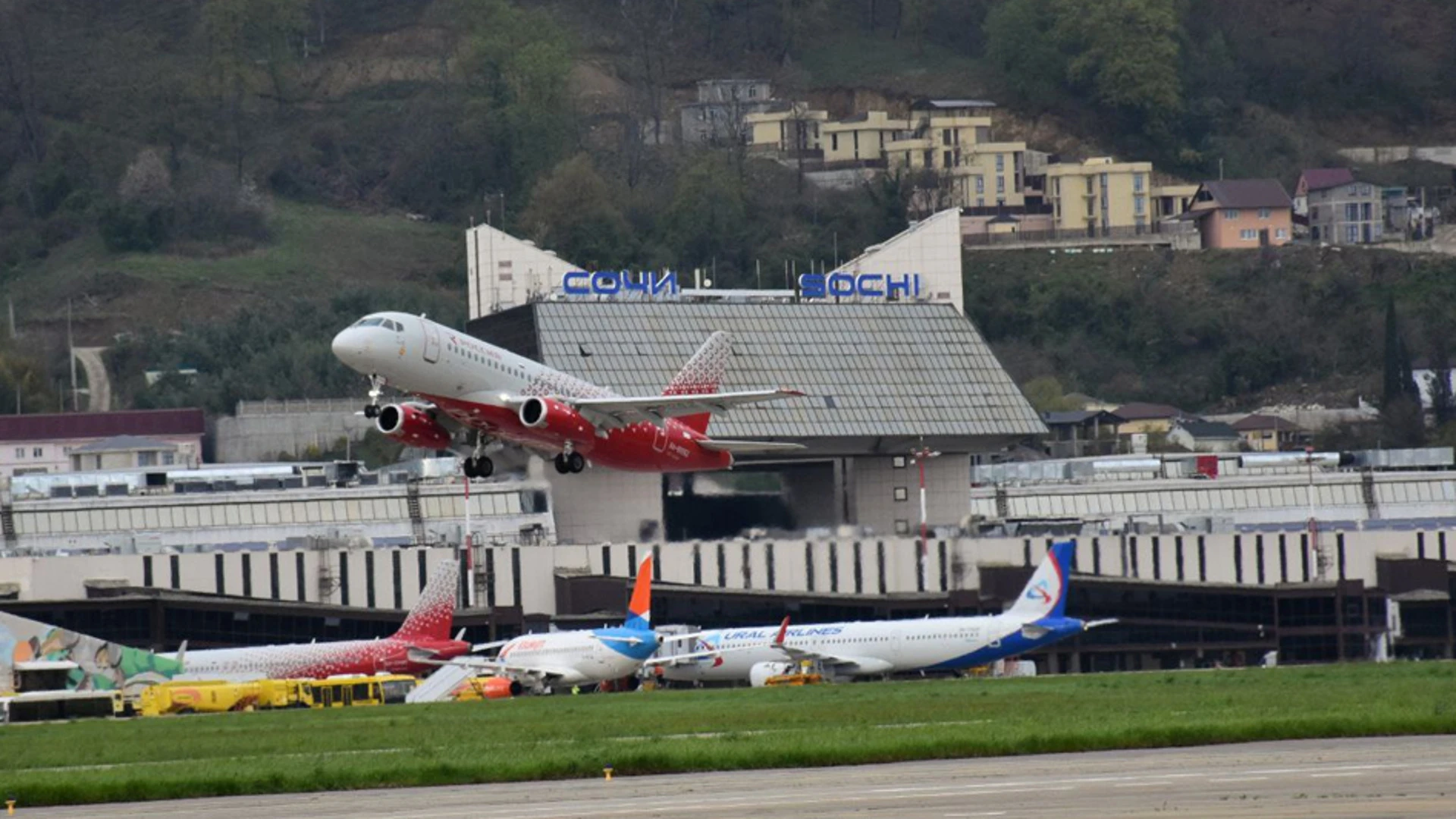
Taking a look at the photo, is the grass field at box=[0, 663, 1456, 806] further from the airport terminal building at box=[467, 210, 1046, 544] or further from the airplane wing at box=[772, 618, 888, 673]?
the airport terminal building at box=[467, 210, 1046, 544]

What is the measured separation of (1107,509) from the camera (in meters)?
195

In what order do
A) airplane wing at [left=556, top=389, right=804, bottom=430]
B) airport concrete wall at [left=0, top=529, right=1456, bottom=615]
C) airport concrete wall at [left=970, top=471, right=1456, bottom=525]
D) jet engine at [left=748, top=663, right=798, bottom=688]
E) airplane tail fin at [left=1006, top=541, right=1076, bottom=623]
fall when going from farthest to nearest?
airport concrete wall at [left=970, top=471, right=1456, bottom=525] → airport concrete wall at [left=0, top=529, right=1456, bottom=615] → airplane tail fin at [left=1006, top=541, right=1076, bottom=623] → jet engine at [left=748, top=663, right=798, bottom=688] → airplane wing at [left=556, top=389, right=804, bottom=430]

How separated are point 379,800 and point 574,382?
3686 centimetres

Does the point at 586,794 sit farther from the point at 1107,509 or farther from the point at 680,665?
the point at 1107,509

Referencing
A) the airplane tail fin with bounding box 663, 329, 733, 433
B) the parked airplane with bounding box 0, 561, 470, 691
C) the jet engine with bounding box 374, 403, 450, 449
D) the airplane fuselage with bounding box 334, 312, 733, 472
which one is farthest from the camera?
the parked airplane with bounding box 0, 561, 470, 691

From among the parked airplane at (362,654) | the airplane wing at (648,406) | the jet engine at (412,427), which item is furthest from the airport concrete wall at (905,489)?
the jet engine at (412,427)

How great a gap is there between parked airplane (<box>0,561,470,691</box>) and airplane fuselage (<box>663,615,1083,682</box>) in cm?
1188

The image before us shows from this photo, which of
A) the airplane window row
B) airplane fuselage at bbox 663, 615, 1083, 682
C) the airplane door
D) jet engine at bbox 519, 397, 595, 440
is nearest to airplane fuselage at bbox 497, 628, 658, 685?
airplane fuselage at bbox 663, 615, 1083, 682

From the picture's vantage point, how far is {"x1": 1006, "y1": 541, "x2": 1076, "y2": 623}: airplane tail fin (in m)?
138

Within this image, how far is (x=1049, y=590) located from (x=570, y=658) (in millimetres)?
25109

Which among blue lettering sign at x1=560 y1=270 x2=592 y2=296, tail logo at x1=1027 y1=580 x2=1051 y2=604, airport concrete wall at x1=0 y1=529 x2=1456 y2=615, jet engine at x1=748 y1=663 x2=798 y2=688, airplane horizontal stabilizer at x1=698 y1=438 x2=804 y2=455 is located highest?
blue lettering sign at x1=560 y1=270 x2=592 y2=296

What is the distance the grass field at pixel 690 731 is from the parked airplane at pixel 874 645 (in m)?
14.0

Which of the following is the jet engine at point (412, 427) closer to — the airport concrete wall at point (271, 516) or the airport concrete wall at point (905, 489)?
the airport concrete wall at point (271, 516)

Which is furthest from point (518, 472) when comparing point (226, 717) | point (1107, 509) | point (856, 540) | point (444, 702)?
point (226, 717)
